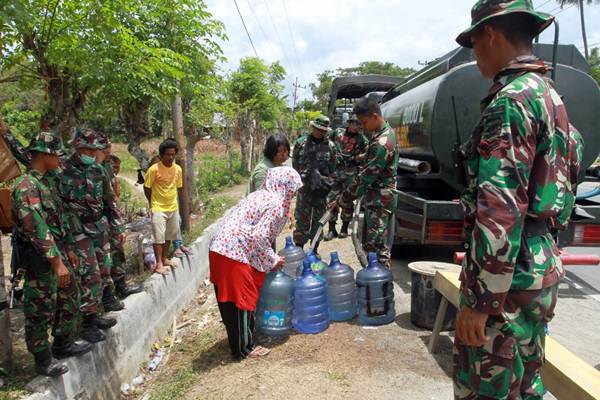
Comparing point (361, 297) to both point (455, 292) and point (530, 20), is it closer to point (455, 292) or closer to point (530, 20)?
point (455, 292)

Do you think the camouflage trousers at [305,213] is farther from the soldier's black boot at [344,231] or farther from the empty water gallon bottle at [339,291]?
the empty water gallon bottle at [339,291]

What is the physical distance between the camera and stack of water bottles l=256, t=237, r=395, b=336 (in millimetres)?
3699

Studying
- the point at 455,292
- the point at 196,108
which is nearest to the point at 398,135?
the point at 455,292

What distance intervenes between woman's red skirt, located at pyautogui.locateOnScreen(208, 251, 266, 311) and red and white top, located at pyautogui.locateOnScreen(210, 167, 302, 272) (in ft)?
0.18

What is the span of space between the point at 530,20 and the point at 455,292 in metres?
1.97

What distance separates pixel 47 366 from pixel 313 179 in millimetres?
3813

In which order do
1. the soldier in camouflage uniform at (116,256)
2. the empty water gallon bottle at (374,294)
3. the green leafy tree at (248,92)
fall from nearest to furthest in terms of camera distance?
the empty water gallon bottle at (374,294) → the soldier in camouflage uniform at (116,256) → the green leafy tree at (248,92)

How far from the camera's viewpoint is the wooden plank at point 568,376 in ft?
6.35

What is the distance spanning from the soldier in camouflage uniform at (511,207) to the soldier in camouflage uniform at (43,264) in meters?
2.50

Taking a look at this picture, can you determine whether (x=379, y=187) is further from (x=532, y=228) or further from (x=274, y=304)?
(x=532, y=228)

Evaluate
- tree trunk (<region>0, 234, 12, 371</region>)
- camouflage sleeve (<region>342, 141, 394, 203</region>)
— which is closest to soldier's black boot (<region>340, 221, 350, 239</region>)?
camouflage sleeve (<region>342, 141, 394, 203</region>)

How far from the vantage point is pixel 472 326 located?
1.55 m

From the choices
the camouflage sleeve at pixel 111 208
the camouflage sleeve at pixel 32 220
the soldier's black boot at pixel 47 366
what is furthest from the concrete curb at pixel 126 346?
the camouflage sleeve at pixel 32 220

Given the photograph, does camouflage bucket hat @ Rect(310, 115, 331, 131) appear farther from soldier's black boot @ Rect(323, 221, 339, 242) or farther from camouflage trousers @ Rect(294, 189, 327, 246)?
soldier's black boot @ Rect(323, 221, 339, 242)
